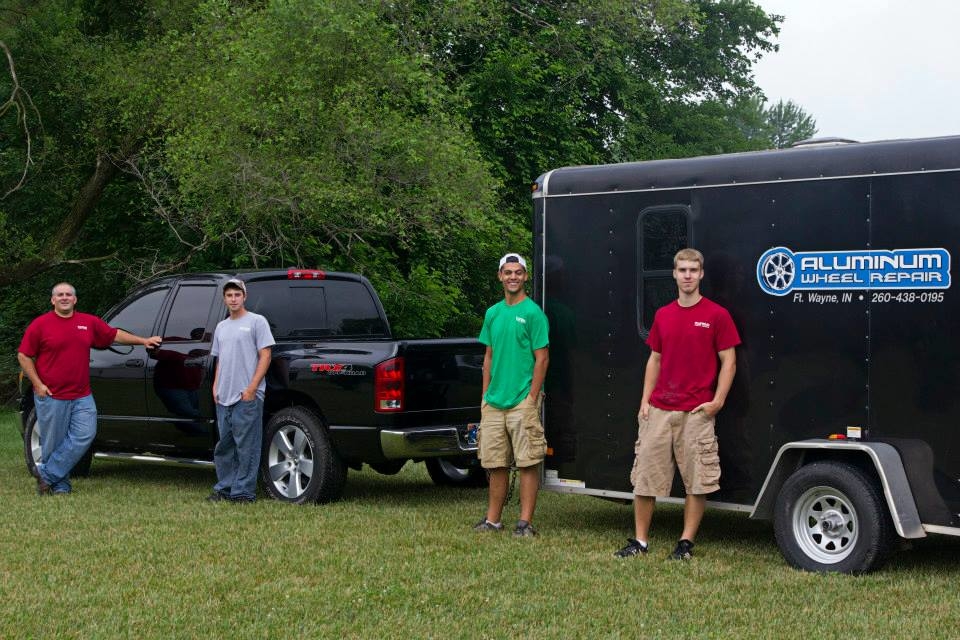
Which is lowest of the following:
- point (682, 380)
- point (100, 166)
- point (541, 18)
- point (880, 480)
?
point (880, 480)

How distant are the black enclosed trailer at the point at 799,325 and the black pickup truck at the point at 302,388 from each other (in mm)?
1389

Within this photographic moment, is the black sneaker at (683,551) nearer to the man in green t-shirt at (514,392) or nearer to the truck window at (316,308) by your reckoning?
the man in green t-shirt at (514,392)

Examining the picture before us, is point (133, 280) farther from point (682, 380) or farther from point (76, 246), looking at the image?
point (682, 380)

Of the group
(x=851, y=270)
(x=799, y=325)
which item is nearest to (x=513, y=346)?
(x=799, y=325)

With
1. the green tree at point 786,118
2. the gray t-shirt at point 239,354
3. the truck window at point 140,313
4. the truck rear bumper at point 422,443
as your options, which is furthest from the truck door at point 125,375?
the green tree at point 786,118

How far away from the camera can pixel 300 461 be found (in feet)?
33.5

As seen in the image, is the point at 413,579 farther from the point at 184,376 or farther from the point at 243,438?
the point at 184,376

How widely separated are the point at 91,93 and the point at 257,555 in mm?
14018

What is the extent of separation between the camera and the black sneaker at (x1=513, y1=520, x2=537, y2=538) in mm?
8531

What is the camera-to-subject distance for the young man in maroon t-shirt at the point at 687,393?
25.3 ft

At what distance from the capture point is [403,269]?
68.8ft

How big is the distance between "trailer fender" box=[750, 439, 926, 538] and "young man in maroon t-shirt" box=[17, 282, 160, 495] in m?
5.75

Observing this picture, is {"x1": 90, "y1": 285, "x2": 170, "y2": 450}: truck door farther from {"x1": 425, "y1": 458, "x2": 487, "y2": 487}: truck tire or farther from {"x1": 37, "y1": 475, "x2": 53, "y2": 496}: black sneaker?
{"x1": 425, "y1": 458, "x2": 487, "y2": 487}: truck tire

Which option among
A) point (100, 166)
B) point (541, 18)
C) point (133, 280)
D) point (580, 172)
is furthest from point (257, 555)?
point (541, 18)
